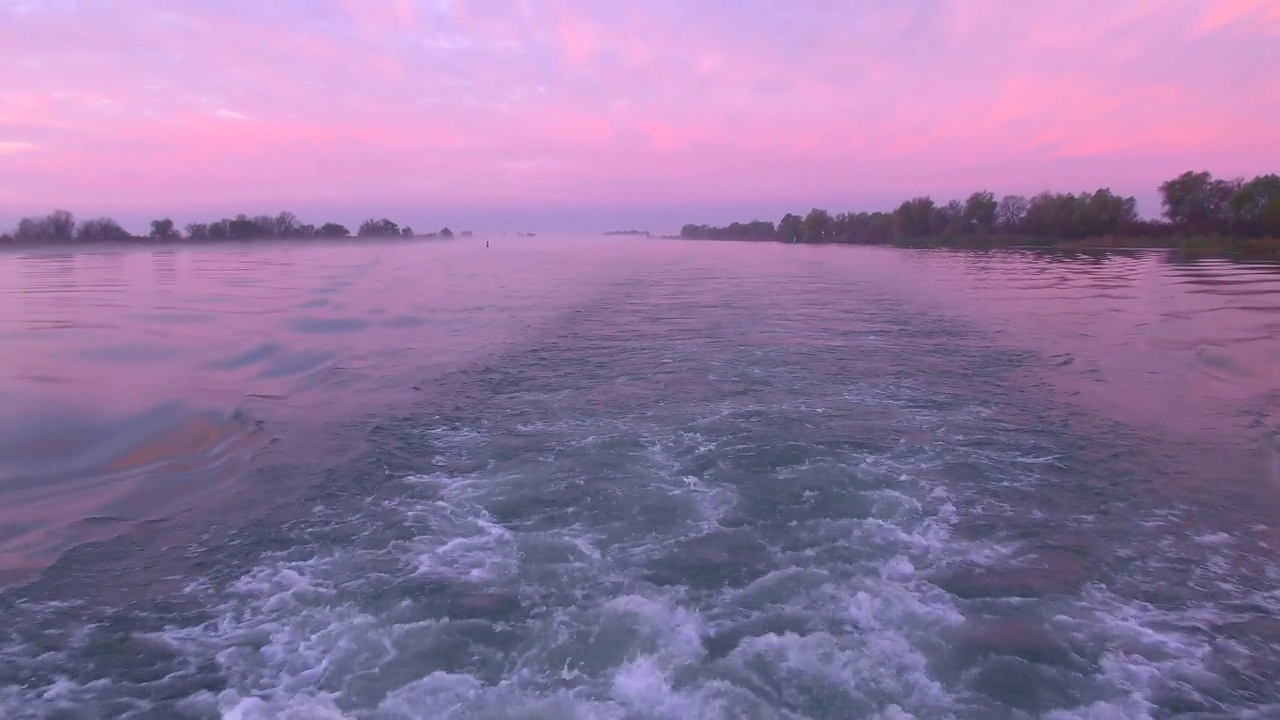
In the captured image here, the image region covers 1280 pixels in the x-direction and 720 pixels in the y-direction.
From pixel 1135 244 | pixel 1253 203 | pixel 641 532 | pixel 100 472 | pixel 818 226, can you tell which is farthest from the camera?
pixel 818 226

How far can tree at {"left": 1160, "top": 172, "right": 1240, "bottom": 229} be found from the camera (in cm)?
6312

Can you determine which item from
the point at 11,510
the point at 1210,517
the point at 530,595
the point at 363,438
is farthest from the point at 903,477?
the point at 11,510

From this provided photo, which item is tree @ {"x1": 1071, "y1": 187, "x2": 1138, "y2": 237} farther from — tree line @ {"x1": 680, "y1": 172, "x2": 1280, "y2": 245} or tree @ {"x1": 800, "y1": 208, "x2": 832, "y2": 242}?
tree @ {"x1": 800, "y1": 208, "x2": 832, "y2": 242}

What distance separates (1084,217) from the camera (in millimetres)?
70750

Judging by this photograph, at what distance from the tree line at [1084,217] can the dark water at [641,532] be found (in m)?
60.1

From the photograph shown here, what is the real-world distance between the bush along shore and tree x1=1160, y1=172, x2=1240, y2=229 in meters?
0.08

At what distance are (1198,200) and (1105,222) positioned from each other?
7.43 meters

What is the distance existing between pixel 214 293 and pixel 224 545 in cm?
2137

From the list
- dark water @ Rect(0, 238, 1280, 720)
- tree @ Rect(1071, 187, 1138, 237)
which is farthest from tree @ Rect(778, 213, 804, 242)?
dark water @ Rect(0, 238, 1280, 720)

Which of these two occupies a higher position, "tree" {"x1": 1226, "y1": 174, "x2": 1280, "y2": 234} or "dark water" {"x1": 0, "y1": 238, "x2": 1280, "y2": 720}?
"tree" {"x1": 1226, "y1": 174, "x2": 1280, "y2": 234}

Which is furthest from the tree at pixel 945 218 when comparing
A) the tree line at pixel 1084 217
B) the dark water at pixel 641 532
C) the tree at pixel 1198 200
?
the dark water at pixel 641 532

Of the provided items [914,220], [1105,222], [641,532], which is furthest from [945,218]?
[641,532]

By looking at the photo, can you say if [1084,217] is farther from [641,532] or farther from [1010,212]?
[641,532]

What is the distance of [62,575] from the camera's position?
5402 mm
